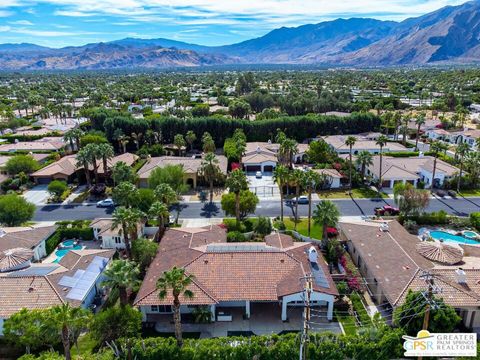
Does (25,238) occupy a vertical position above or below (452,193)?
above

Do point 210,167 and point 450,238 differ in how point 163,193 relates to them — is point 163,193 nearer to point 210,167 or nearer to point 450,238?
point 210,167

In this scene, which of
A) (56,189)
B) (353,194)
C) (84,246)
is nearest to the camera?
(84,246)

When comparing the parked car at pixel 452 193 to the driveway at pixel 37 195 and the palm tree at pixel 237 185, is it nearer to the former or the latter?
the palm tree at pixel 237 185

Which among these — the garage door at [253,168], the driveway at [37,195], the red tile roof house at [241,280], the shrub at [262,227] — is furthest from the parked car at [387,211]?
the driveway at [37,195]

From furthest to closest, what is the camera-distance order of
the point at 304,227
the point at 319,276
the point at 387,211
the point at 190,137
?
the point at 190,137
the point at 387,211
the point at 304,227
the point at 319,276

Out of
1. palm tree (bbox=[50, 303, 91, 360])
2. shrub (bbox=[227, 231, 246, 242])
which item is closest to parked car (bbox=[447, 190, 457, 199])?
shrub (bbox=[227, 231, 246, 242])

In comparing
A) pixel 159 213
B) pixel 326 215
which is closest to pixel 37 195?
pixel 159 213
